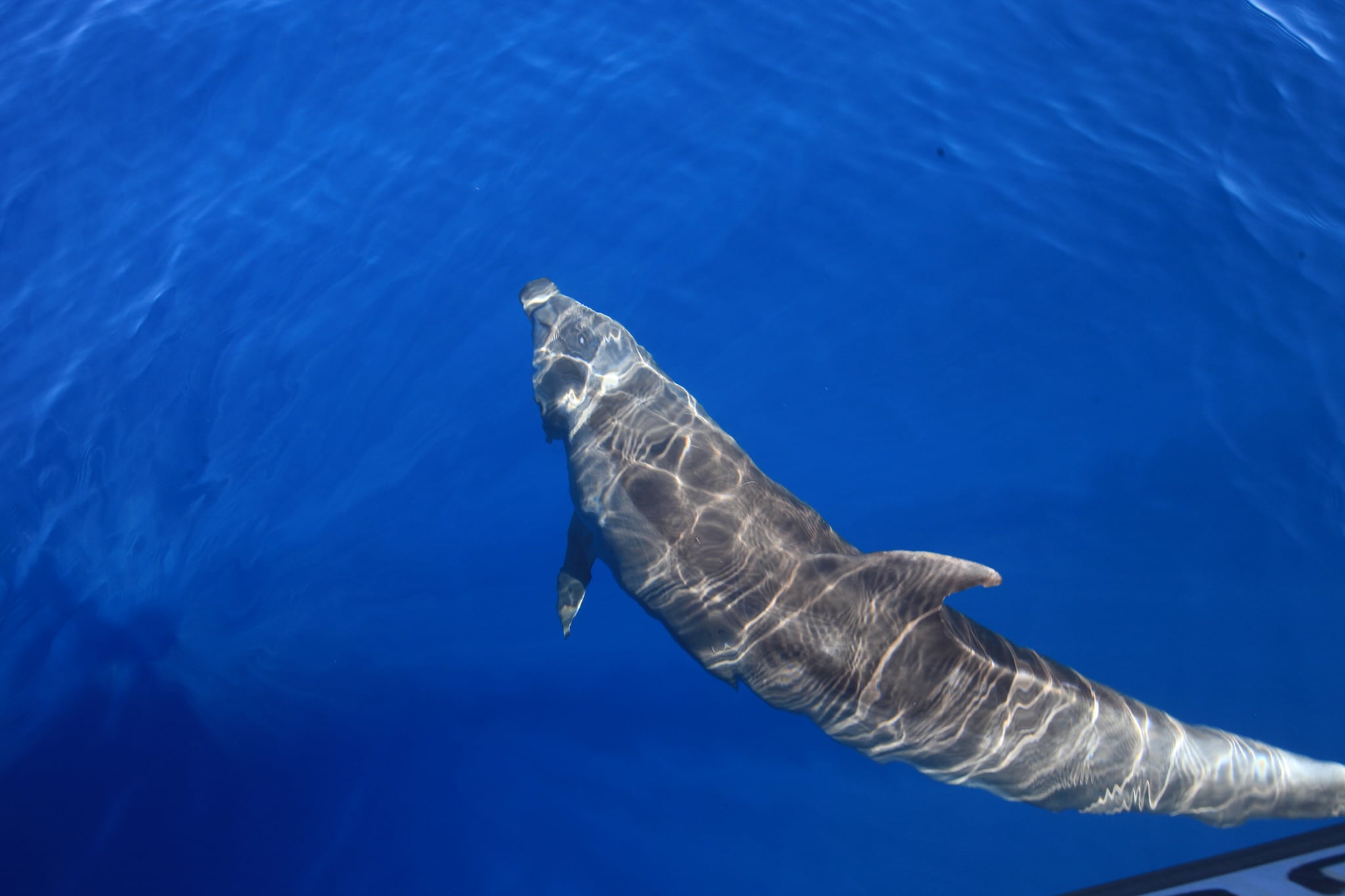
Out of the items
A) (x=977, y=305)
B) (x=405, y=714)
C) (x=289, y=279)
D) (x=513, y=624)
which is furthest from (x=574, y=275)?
(x=405, y=714)

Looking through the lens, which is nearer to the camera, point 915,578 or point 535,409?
point 915,578

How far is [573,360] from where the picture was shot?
748 cm

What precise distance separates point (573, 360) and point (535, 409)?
1.64m

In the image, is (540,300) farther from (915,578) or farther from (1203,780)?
(1203,780)

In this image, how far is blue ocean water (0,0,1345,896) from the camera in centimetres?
746

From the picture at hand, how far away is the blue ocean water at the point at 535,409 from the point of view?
7461 millimetres

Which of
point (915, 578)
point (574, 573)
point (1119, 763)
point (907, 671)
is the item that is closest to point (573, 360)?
point (574, 573)

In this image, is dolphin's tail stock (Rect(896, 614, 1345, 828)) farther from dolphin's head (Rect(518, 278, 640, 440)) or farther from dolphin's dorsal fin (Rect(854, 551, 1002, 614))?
dolphin's head (Rect(518, 278, 640, 440))

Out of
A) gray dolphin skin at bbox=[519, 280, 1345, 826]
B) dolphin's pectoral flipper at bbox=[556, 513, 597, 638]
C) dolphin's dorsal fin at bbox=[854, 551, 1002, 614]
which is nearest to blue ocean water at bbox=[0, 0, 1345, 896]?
dolphin's pectoral flipper at bbox=[556, 513, 597, 638]

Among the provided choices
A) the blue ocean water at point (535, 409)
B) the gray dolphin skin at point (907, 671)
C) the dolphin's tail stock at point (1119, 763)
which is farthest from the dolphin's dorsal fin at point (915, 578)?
the blue ocean water at point (535, 409)

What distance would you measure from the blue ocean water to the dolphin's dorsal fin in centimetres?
284

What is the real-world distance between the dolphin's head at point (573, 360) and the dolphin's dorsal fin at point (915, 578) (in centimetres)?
318

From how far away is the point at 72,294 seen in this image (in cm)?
984

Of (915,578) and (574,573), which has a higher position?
Result: (915,578)
